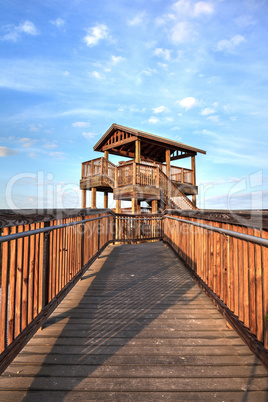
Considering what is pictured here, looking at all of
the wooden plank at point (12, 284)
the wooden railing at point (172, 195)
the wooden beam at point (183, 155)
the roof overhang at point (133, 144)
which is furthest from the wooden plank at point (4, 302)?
the wooden beam at point (183, 155)

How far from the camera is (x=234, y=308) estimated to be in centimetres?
288

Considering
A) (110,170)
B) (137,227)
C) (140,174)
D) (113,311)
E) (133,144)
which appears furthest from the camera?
(133,144)

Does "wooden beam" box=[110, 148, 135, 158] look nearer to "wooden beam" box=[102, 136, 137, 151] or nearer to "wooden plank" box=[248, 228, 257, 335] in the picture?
"wooden beam" box=[102, 136, 137, 151]

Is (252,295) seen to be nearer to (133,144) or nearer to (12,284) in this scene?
(12,284)

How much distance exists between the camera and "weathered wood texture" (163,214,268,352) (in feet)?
7.51

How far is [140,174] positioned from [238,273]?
13.0 meters

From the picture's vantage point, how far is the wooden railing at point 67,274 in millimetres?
2145

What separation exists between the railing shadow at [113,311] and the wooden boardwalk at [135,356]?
13 mm

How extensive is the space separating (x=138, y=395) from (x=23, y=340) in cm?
114

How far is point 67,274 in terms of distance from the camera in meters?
3.81

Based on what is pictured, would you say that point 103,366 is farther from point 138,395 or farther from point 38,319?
point 38,319

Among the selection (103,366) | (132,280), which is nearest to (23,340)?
(103,366)

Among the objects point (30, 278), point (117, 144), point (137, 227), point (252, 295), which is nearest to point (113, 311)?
point (30, 278)

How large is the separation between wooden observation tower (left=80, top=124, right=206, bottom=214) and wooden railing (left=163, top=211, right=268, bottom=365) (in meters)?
11.4
